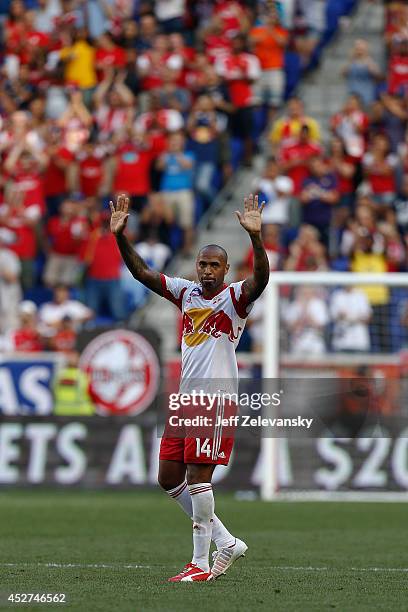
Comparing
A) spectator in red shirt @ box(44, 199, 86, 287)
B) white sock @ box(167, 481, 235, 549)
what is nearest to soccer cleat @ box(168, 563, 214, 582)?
white sock @ box(167, 481, 235, 549)

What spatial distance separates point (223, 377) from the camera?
9.42 meters

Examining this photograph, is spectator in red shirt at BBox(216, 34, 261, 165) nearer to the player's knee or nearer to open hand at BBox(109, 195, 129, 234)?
open hand at BBox(109, 195, 129, 234)

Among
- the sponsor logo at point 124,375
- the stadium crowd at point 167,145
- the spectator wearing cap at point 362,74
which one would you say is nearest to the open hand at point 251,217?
the sponsor logo at point 124,375

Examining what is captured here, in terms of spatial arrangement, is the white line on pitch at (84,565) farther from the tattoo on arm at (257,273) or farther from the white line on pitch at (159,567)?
the tattoo on arm at (257,273)

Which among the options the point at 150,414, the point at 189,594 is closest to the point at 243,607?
the point at 189,594

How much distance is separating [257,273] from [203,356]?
754 millimetres

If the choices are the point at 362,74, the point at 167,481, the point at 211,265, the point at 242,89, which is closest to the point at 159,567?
the point at 167,481

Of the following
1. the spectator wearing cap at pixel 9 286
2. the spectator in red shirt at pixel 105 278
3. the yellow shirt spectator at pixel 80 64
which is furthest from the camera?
the yellow shirt spectator at pixel 80 64

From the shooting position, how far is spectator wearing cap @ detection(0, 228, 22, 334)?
21453mm

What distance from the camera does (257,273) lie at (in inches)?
353

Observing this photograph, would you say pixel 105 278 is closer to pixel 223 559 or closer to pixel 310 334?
pixel 310 334

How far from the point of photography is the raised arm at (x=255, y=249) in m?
8.86

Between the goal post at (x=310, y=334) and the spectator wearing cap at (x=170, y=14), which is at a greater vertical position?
the spectator wearing cap at (x=170, y=14)

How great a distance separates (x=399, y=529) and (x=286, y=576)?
4517 mm
